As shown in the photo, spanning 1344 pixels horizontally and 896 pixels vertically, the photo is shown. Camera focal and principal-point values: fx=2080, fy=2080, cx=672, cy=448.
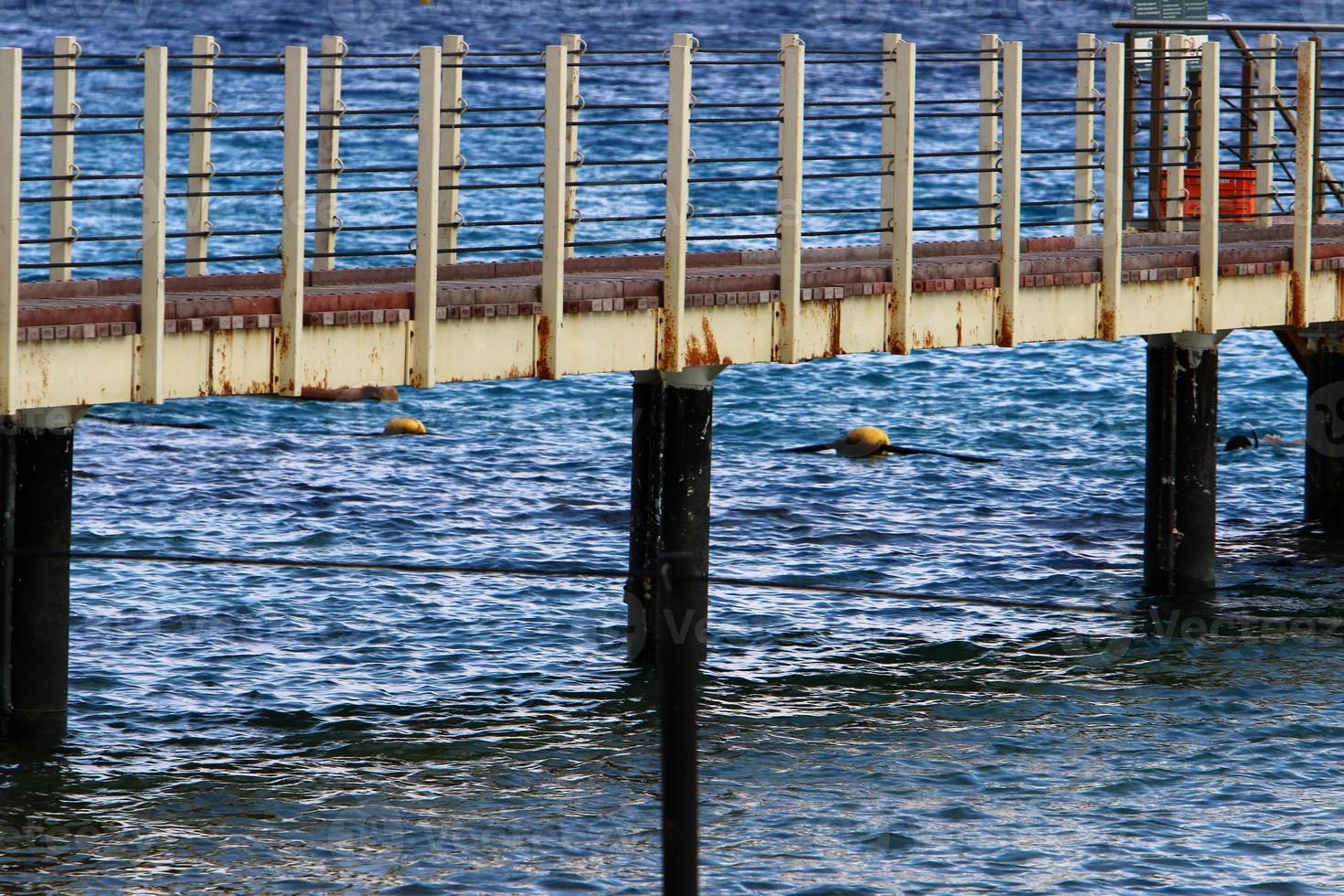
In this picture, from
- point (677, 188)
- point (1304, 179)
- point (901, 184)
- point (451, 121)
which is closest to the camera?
point (677, 188)

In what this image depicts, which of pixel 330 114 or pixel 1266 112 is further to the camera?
pixel 1266 112

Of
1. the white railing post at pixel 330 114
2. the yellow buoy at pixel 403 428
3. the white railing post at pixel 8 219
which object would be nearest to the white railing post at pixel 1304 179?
the white railing post at pixel 330 114

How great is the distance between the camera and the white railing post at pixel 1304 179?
1476cm

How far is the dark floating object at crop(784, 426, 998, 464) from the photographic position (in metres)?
24.7

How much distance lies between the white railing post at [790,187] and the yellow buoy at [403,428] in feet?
43.6

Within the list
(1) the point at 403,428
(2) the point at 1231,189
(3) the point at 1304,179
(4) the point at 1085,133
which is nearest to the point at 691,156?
(4) the point at 1085,133

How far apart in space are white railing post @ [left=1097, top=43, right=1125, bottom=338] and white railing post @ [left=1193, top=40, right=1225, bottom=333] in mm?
584

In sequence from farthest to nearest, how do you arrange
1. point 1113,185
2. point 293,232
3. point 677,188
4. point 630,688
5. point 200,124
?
point 630,688 → point 1113,185 → point 200,124 → point 677,188 → point 293,232

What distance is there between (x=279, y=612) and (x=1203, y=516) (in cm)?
748

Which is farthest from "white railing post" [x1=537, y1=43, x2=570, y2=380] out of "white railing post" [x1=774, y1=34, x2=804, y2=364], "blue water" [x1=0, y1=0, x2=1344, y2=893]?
"blue water" [x1=0, y1=0, x2=1344, y2=893]

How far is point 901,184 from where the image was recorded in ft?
43.0

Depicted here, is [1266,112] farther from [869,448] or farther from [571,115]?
[869,448]

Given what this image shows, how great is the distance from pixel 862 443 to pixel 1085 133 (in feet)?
29.7

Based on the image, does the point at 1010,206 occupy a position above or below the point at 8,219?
above
